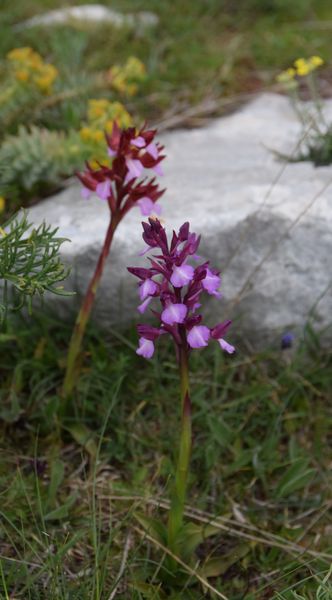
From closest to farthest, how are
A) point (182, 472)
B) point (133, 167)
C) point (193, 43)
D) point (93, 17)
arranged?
point (182, 472) < point (133, 167) < point (193, 43) < point (93, 17)

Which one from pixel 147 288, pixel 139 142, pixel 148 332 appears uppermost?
pixel 139 142

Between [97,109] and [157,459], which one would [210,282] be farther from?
[97,109]

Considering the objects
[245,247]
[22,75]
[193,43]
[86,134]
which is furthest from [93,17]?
[245,247]

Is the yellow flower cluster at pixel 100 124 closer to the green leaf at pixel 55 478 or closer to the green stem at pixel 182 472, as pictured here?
the green leaf at pixel 55 478

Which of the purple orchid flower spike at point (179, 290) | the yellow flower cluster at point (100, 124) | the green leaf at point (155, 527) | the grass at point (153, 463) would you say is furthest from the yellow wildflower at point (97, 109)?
the green leaf at point (155, 527)

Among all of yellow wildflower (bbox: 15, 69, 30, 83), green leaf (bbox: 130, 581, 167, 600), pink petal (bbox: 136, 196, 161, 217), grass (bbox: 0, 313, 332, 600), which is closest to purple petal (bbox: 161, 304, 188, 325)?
Result: grass (bbox: 0, 313, 332, 600)

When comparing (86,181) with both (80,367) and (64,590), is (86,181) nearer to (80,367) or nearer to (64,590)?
(80,367)

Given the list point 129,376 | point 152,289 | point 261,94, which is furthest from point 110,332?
point 261,94
